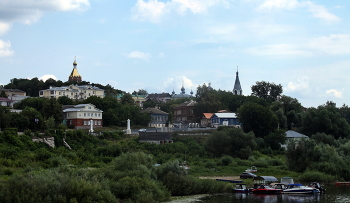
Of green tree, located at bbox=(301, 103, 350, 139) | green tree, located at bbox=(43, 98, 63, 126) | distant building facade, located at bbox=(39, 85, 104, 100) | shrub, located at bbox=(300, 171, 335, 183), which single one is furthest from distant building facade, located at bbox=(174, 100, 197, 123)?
shrub, located at bbox=(300, 171, 335, 183)

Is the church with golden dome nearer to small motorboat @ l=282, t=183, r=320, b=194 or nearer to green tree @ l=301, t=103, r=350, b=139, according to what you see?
green tree @ l=301, t=103, r=350, b=139

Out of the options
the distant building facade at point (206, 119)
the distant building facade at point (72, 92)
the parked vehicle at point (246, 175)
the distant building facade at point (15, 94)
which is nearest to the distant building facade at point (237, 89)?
the distant building facade at point (72, 92)

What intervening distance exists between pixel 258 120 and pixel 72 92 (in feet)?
161

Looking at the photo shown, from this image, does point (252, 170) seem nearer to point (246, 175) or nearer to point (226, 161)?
point (246, 175)

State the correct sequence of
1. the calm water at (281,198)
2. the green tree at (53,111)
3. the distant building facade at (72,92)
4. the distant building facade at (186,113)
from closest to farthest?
the calm water at (281,198)
the green tree at (53,111)
the distant building facade at (72,92)
the distant building facade at (186,113)

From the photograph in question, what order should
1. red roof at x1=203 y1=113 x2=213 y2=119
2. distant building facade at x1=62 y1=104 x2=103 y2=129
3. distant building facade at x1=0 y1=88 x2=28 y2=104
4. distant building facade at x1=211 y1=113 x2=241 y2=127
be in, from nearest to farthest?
distant building facade at x1=62 y1=104 x2=103 y2=129, distant building facade at x1=211 y1=113 x2=241 y2=127, red roof at x1=203 y1=113 x2=213 y2=119, distant building facade at x1=0 y1=88 x2=28 y2=104

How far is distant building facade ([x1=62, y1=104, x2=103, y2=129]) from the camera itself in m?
66.9

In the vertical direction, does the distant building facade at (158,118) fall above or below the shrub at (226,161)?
above

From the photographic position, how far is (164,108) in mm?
114438

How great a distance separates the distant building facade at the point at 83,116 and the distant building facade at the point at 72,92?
1087 inches

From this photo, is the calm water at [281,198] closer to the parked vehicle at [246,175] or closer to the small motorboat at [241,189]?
the small motorboat at [241,189]

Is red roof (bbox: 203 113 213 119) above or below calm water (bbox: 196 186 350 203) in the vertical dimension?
above

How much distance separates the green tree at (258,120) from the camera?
6700 cm

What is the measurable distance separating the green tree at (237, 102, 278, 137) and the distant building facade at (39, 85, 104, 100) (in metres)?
42.6
